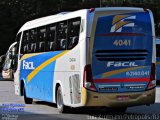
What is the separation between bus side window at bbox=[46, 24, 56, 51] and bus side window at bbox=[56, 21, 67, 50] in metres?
0.34

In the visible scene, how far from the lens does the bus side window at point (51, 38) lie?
53.1 ft

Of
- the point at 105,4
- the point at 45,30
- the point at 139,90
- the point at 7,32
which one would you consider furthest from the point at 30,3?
the point at 139,90

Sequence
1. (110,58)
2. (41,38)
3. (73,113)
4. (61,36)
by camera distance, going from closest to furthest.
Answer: (110,58), (73,113), (61,36), (41,38)

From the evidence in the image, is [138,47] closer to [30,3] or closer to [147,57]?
[147,57]

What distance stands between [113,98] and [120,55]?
3.95 ft

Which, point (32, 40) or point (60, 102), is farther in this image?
point (32, 40)

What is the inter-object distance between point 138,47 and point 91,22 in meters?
1.50

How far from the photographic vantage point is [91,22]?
13.6 m

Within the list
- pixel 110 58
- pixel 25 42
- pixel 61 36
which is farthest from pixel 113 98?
pixel 25 42

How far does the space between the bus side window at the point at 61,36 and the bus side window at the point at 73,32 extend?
13.3 inches

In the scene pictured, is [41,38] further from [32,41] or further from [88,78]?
[88,78]

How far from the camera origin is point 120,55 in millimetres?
13758

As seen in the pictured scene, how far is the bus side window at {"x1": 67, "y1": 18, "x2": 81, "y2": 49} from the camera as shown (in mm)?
14267

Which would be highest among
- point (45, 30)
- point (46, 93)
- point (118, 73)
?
point (45, 30)
